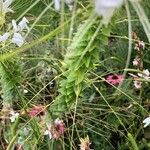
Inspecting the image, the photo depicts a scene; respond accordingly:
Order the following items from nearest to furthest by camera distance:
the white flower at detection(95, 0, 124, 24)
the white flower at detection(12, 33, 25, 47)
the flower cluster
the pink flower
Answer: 1. the white flower at detection(95, 0, 124, 24)
2. the white flower at detection(12, 33, 25, 47)
3. the flower cluster
4. the pink flower

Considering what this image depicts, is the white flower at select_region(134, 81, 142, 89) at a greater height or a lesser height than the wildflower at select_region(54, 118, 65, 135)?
lesser

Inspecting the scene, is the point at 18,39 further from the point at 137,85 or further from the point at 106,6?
the point at 106,6

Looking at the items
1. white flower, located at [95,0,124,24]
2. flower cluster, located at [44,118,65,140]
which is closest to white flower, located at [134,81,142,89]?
flower cluster, located at [44,118,65,140]

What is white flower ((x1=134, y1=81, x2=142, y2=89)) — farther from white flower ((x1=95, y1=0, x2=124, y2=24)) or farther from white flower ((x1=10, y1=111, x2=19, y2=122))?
white flower ((x1=95, y1=0, x2=124, y2=24))

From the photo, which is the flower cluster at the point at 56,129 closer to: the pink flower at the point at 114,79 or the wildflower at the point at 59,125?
the wildflower at the point at 59,125

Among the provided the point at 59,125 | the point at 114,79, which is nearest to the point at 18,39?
the point at 59,125

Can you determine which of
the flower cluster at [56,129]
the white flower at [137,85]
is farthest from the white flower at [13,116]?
the white flower at [137,85]

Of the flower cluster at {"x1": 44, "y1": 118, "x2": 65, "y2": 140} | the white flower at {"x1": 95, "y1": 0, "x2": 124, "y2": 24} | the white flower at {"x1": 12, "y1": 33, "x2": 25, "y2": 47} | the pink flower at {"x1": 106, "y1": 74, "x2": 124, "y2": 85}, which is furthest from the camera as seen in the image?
the pink flower at {"x1": 106, "y1": 74, "x2": 124, "y2": 85}

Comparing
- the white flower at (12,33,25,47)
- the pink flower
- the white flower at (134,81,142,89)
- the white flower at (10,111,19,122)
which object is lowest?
the white flower at (134,81,142,89)
